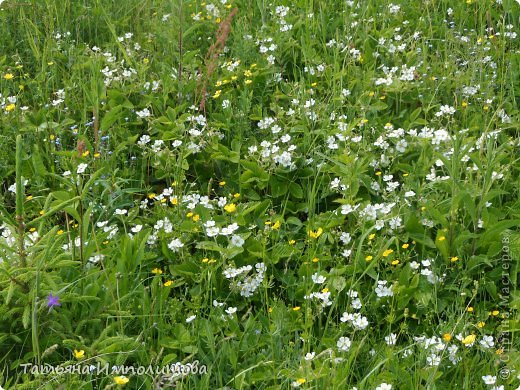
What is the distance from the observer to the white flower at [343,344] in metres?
2.74

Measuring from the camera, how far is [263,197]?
12.2 feet

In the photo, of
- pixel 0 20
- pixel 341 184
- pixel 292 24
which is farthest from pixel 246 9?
pixel 341 184

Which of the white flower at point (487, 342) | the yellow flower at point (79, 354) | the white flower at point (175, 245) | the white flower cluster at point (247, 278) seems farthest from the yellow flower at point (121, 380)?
the white flower at point (487, 342)

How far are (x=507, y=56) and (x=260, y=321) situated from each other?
2472 mm

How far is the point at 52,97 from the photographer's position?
181 inches

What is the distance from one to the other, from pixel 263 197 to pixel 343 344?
3.72ft

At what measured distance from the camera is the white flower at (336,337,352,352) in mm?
2738

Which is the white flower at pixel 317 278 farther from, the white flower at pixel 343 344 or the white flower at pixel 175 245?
the white flower at pixel 175 245

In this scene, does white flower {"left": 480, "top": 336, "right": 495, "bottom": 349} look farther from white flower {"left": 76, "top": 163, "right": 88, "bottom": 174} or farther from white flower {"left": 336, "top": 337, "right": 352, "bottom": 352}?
white flower {"left": 76, "top": 163, "right": 88, "bottom": 174}

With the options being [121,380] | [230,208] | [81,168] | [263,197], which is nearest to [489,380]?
[121,380]

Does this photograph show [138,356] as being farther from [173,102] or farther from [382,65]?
[382,65]

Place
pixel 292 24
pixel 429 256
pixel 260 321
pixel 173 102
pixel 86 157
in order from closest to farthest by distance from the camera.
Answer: pixel 260 321, pixel 429 256, pixel 86 157, pixel 173 102, pixel 292 24

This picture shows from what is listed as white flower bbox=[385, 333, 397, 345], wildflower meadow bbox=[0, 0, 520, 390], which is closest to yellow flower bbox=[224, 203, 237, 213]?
wildflower meadow bbox=[0, 0, 520, 390]

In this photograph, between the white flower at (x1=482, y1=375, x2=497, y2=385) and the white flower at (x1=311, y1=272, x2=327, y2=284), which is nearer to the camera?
the white flower at (x1=482, y1=375, x2=497, y2=385)
